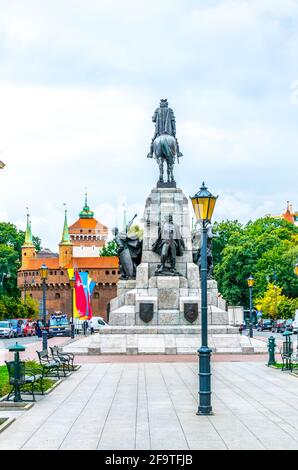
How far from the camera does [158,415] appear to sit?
567 inches

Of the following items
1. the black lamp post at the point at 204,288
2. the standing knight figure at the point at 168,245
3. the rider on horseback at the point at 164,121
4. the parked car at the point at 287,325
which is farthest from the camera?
the parked car at the point at 287,325

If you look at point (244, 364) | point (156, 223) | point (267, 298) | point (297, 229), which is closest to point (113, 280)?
point (297, 229)

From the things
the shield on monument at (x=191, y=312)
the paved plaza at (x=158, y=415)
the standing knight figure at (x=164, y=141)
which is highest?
the standing knight figure at (x=164, y=141)

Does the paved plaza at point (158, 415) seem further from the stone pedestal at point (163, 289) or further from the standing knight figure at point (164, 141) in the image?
the standing knight figure at point (164, 141)

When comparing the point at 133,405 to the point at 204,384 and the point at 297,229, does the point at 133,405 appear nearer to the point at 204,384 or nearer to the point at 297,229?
the point at 204,384

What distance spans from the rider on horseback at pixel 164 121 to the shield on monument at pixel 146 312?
859 centimetres

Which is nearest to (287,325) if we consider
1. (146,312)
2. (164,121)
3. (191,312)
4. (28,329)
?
(28,329)

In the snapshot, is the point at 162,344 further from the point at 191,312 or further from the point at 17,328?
the point at 17,328

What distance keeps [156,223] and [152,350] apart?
24.6 ft

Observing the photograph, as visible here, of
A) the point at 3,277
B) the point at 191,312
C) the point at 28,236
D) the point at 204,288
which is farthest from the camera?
the point at 28,236

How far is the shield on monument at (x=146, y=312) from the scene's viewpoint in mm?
34062

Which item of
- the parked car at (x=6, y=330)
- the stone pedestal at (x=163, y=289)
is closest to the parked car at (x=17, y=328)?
the parked car at (x=6, y=330)

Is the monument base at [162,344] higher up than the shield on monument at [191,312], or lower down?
lower down

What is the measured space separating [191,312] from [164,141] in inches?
345
